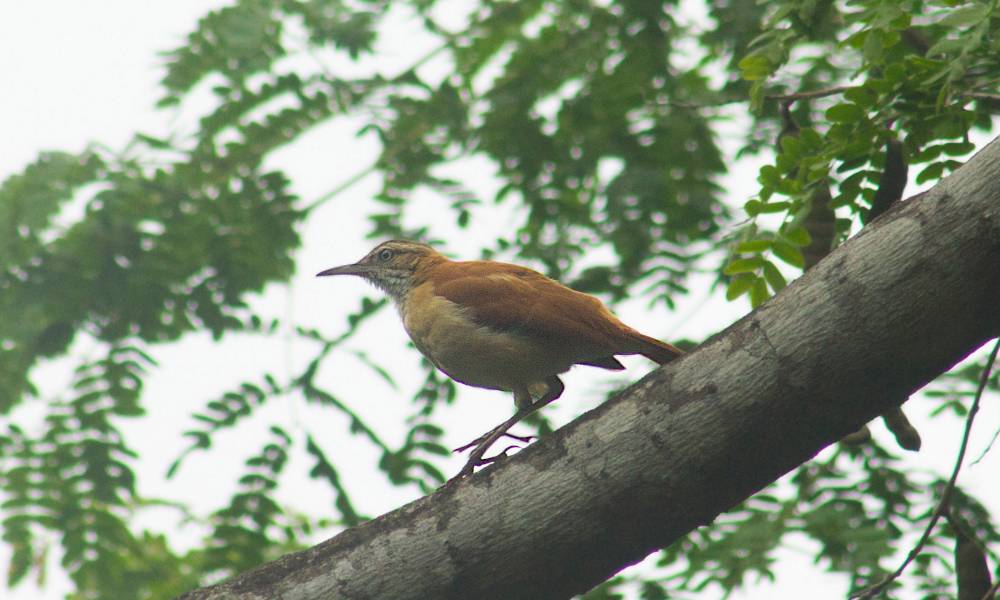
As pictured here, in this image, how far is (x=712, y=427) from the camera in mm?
3359

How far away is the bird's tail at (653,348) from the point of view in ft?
15.6

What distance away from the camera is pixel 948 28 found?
4.34 meters

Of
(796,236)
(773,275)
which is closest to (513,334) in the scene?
(773,275)

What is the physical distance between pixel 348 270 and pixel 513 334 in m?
2.14

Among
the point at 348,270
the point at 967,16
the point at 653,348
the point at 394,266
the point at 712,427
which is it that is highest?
the point at 348,270

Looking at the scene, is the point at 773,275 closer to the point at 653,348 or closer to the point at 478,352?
the point at 653,348

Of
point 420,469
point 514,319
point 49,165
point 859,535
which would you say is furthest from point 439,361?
point 49,165

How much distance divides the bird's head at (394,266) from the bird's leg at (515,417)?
1.11 meters

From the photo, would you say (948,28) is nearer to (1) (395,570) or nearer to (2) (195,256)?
(1) (395,570)

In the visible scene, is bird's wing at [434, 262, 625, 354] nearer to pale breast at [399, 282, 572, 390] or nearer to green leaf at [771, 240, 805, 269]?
pale breast at [399, 282, 572, 390]

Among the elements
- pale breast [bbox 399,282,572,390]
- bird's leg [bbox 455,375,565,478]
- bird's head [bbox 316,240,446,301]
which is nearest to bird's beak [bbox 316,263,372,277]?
bird's head [bbox 316,240,446,301]

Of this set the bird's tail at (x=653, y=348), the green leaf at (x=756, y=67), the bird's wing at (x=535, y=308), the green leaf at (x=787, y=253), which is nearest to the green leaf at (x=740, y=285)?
the green leaf at (x=787, y=253)

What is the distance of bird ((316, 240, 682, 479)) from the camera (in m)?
4.88

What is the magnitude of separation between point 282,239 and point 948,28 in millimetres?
Result: 4454
